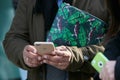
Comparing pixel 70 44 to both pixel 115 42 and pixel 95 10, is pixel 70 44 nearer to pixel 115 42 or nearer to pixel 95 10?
pixel 95 10

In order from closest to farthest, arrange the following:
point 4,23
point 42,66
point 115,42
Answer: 1. point 115,42
2. point 42,66
3. point 4,23

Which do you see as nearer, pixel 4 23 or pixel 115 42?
pixel 115 42

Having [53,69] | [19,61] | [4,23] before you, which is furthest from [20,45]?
[4,23]

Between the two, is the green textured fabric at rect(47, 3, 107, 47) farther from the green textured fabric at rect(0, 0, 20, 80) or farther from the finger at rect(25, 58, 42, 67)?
the green textured fabric at rect(0, 0, 20, 80)

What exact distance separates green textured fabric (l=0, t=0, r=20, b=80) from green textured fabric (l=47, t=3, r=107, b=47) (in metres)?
1.46

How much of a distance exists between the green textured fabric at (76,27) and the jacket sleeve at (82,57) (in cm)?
4

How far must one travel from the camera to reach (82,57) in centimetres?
239

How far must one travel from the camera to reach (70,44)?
241 centimetres

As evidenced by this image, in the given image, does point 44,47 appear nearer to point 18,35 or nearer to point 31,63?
point 31,63

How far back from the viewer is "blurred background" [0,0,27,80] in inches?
149

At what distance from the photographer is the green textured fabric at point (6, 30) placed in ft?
12.4

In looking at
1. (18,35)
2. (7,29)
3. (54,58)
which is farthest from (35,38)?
(7,29)

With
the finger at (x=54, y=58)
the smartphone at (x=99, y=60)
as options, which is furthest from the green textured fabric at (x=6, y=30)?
the smartphone at (x=99, y=60)

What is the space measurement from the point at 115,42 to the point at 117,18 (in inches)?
5.2
